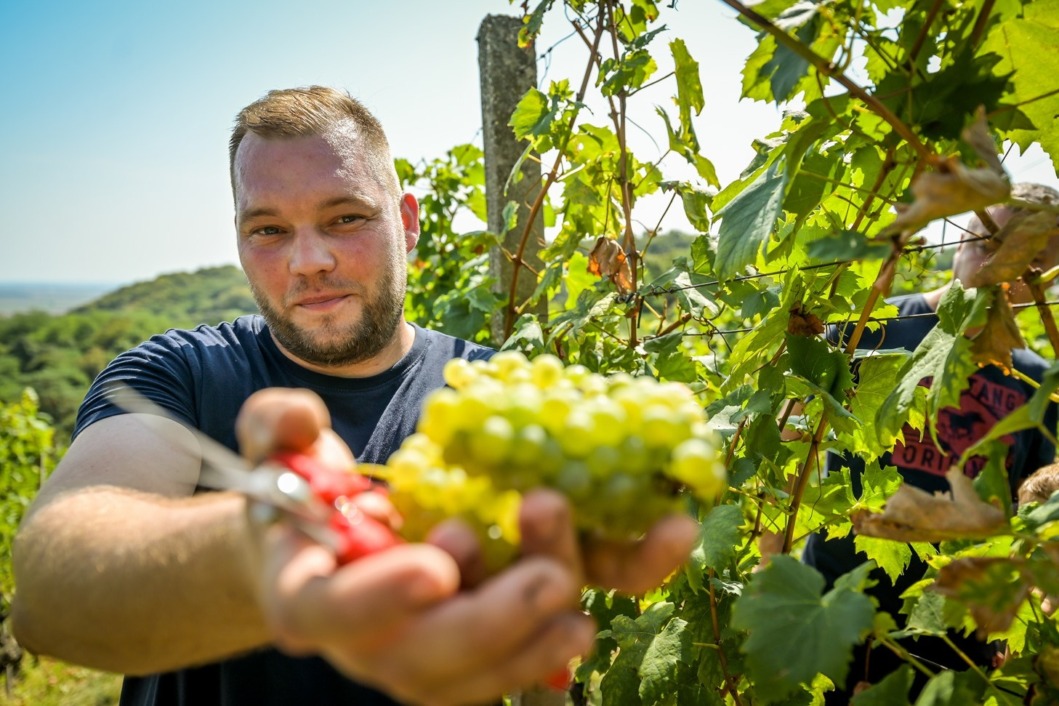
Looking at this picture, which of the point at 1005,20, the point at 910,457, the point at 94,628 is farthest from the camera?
the point at 910,457

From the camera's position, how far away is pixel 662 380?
2268 millimetres

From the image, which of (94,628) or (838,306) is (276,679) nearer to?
(94,628)

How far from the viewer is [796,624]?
1134mm

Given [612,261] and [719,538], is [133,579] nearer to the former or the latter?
[719,538]

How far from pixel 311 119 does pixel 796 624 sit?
181cm

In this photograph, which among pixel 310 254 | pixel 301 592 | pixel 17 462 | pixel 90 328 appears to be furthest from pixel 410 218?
pixel 90 328

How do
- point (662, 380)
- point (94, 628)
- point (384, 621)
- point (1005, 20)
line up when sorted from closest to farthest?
point (384, 621)
point (94, 628)
point (1005, 20)
point (662, 380)

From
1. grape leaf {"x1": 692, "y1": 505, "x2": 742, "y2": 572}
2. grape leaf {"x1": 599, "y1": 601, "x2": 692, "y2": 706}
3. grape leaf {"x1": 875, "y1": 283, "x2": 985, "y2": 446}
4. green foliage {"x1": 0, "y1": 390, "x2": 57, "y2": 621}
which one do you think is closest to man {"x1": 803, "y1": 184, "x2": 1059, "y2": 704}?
grape leaf {"x1": 599, "y1": 601, "x2": 692, "y2": 706}

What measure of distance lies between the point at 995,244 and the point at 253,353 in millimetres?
1907

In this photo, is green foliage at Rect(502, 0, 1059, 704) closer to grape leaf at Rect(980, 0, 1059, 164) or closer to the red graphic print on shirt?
grape leaf at Rect(980, 0, 1059, 164)

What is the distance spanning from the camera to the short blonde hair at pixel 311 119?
2.06m

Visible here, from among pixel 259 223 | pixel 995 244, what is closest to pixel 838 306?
pixel 995 244

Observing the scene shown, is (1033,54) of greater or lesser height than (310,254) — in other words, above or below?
above

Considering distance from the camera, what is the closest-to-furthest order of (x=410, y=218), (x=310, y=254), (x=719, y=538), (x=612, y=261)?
(x=719, y=538) < (x=310, y=254) < (x=612, y=261) < (x=410, y=218)
